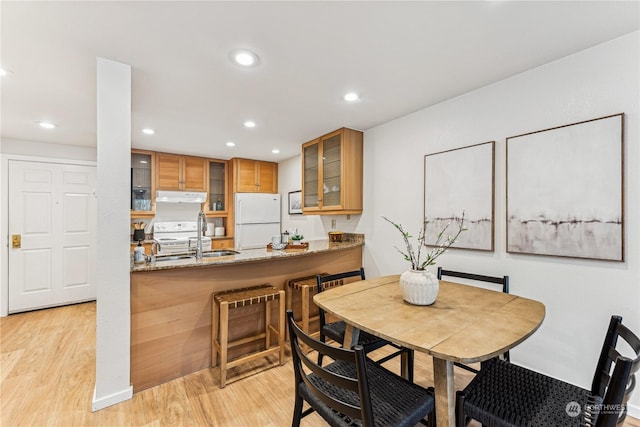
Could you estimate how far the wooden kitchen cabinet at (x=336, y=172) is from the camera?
132 inches

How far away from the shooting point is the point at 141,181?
14.5ft

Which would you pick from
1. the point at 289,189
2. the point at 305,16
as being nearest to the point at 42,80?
the point at 305,16

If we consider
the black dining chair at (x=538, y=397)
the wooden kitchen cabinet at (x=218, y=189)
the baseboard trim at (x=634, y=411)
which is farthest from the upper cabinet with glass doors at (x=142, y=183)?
the baseboard trim at (x=634, y=411)

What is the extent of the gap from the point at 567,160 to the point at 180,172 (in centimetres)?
491

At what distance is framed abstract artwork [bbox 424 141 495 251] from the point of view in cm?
226

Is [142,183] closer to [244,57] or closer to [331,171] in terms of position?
[331,171]

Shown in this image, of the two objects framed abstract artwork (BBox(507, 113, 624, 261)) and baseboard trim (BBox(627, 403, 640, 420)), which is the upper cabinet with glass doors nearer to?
framed abstract artwork (BBox(507, 113, 624, 261))

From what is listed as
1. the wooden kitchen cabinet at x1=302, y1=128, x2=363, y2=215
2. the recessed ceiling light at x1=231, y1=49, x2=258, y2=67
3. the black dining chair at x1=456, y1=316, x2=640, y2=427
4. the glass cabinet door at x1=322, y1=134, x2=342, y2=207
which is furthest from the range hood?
the black dining chair at x1=456, y1=316, x2=640, y2=427

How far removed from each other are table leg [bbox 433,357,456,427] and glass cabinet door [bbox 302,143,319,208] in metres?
2.82

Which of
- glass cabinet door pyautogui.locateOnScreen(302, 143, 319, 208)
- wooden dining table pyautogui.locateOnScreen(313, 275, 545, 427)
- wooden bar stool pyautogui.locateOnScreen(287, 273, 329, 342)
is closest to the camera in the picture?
wooden dining table pyautogui.locateOnScreen(313, 275, 545, 427)

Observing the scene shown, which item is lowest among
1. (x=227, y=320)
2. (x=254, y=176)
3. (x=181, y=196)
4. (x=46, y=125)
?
(x=227, y=320)

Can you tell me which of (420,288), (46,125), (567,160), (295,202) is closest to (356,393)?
(420,288)

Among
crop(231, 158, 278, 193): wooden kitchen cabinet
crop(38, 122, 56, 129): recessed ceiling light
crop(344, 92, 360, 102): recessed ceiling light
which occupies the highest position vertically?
crop(344, 92, 360, 102): recessed ceiling light

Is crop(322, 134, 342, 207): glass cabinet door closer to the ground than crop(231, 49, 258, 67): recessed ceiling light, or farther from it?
closer to the ground
